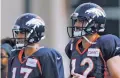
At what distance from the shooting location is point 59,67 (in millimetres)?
5102

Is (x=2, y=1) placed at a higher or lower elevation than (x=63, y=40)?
higher

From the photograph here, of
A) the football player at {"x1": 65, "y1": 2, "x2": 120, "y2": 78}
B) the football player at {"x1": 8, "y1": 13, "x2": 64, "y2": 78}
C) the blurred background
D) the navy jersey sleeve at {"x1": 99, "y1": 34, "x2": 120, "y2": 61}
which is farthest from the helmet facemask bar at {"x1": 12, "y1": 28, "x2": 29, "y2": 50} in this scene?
the blurred background

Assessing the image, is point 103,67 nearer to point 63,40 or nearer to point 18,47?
point 18,47

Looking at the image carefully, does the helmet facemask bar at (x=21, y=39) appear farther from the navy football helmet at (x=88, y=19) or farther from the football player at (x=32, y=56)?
the navy football helmet at (x=88, y=19)

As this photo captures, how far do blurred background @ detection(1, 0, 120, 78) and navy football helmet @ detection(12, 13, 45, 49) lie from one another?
3.18m

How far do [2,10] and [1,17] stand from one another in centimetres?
11

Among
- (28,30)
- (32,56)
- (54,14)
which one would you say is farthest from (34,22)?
(54,14)

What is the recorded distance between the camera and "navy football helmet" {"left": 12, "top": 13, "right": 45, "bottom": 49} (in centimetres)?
511

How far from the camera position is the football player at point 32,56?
4984 mm

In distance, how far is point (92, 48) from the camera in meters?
4.88

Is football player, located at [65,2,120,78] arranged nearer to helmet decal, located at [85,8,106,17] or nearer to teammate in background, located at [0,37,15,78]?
helmet decal, located at [85,8,106,17]

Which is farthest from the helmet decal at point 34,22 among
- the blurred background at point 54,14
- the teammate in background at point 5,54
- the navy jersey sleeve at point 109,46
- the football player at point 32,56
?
the blurred background at point 54,14

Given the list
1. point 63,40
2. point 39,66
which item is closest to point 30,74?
point 39,66

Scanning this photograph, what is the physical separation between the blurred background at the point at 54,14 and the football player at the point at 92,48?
11.1 feet
